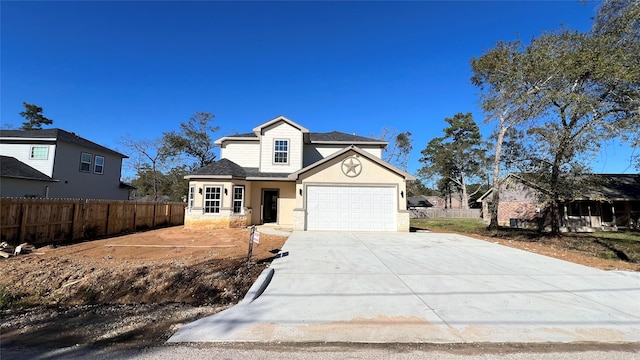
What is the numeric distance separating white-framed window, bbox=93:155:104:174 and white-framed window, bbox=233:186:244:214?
12.9 meters

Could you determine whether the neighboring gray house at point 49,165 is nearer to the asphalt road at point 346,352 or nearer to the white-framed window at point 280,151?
the white-framed window at point 280,151

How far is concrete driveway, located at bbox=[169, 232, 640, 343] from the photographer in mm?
3768

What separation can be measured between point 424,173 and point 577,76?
34.6 metres

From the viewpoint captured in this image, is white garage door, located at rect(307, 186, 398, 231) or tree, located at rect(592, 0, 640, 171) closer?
tree, located at rect(592, 0, 640, 171)

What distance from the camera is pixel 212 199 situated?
52.3 ft

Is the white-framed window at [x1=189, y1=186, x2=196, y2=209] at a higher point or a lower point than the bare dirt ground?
higher

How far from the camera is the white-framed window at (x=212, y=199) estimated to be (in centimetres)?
1585

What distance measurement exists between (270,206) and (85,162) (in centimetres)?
1403

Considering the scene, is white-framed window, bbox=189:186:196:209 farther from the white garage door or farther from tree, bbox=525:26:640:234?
tree, bbox=525:26:640:234

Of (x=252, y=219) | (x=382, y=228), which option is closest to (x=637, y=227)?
(x=382, y=228)

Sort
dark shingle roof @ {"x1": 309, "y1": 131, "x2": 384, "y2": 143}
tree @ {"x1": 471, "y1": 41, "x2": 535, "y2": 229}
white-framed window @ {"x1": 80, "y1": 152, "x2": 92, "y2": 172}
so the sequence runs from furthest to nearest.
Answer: white-framed window @ {"x1": 80, "y1": 152, "x2": 92, "y2": 172} < dark shingle roof @ {"x1": 309, "y1": 131, "x2": 384, "y2": 143} < tree @ {"x1": 471, "y1": 41, "x2": 535, "y2": 229}

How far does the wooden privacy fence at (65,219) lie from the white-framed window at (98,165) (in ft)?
24.1

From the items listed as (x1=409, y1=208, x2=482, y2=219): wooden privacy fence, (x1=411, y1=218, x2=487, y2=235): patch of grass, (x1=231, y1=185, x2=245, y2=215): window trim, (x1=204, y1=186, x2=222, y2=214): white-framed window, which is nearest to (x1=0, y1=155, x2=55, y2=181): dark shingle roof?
(x1=204, y1=186, x2=222, y2=214): white-framed window

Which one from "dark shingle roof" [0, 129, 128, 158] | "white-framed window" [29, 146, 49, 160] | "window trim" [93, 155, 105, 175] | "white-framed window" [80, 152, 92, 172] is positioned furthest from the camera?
"window trim" [93, 155, 105, 175]
